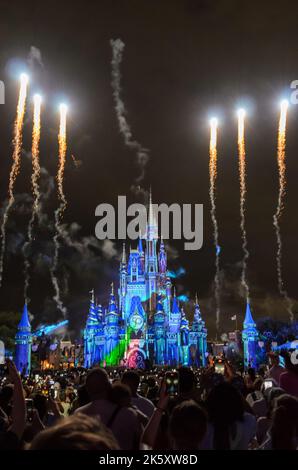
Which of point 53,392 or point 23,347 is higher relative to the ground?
point 23,347

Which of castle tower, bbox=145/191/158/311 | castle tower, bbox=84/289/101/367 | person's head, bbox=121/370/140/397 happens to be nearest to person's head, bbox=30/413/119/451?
person's head, bbox=121/370/140/397

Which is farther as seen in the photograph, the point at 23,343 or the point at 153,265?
the point at 153,265

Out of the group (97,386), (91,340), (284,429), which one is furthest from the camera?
(91,340)

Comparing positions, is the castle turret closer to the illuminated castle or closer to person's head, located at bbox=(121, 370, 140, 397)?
the illuminated castle

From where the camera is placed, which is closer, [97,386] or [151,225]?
[97,386]

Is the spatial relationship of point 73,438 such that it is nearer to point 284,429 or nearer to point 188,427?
point 188,427

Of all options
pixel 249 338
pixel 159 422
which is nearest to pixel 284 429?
pixel 159 422

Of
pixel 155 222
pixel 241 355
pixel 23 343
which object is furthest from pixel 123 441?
pixel 155 222

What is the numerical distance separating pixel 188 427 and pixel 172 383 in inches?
148

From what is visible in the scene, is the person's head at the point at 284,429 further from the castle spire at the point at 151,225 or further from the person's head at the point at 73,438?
the castle spire at the point at 151,225

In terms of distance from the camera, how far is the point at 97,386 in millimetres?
6781
